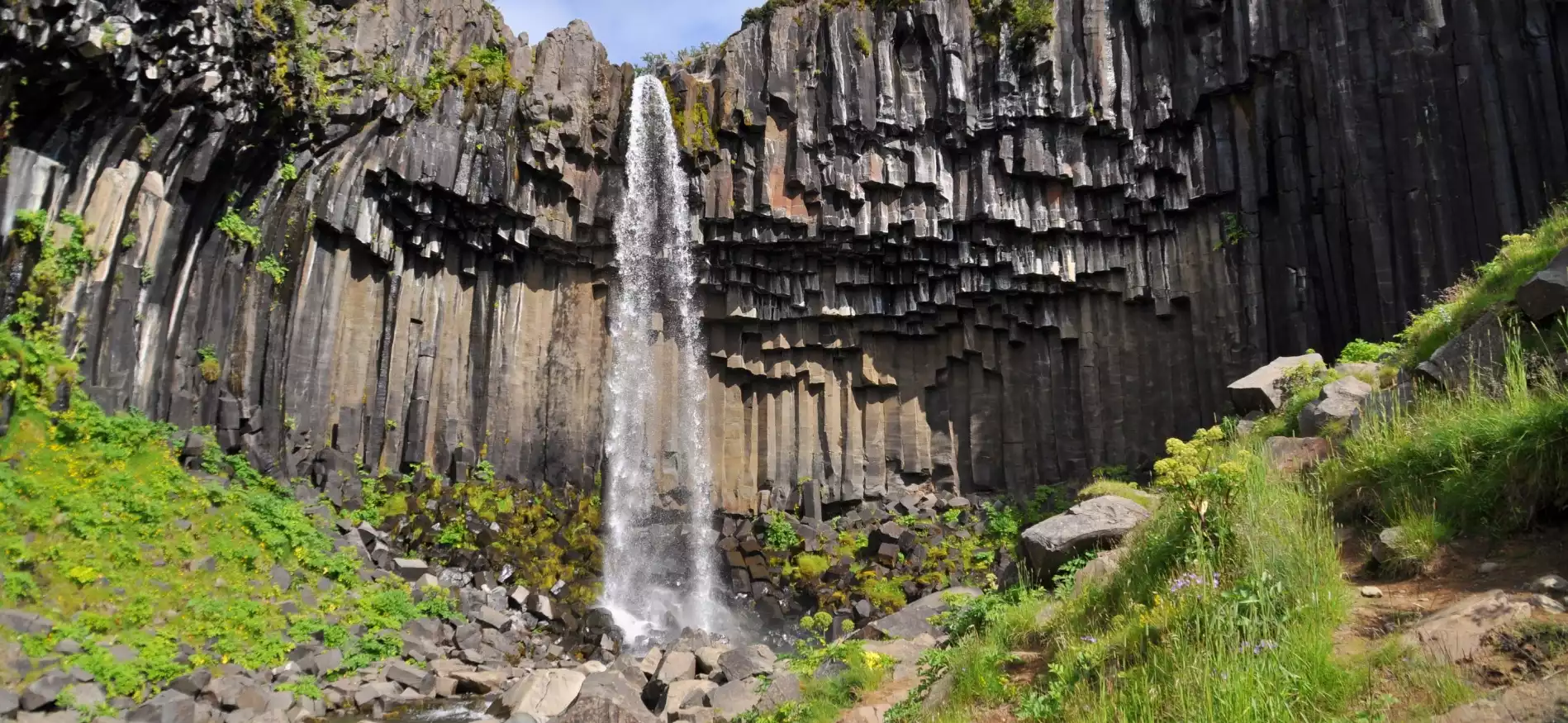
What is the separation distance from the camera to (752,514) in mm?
22203

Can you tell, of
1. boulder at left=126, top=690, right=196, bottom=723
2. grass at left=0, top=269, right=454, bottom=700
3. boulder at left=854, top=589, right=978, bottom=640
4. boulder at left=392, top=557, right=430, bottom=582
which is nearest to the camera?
boulder at left=126, top=690, right=196, bottom=723

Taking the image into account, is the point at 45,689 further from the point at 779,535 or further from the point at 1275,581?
the point at 779,535

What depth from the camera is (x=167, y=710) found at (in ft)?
33.2

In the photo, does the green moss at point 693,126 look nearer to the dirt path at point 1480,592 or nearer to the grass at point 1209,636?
the grass at point 1209,636

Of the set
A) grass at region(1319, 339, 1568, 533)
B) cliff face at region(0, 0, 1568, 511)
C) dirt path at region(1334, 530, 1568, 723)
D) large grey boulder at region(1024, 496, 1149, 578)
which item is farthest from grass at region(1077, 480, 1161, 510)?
cliff face at region(0, 0, 1568, 511)

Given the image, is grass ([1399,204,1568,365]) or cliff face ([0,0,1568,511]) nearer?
grass ([1399,204,1568,365])

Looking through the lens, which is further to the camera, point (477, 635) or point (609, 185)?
point (609, 185)

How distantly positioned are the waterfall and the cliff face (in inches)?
19.5

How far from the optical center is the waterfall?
21203mm

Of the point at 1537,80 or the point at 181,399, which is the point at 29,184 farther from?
the point at 1537,80

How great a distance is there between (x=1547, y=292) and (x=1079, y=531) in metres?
3.62

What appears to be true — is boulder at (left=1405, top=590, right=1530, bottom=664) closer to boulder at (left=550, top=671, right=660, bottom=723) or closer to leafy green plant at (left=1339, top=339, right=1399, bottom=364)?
boulder at (left=550, top=671, right=660, bottom=723)

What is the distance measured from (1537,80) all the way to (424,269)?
20957mm

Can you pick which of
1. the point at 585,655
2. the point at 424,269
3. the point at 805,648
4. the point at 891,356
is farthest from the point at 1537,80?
the point at 424,269
